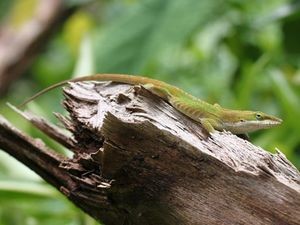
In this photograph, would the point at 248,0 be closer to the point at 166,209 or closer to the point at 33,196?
the point at 33,196

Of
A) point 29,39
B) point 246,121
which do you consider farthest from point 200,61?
point 246,121

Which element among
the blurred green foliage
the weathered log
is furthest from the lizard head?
the weathered log

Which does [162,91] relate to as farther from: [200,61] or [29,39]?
[29,39]

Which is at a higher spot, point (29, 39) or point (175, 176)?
point (175, 176)

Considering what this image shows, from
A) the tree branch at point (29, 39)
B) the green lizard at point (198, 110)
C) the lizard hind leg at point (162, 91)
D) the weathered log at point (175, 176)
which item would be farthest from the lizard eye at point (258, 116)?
the tree branch at point (29, 39)

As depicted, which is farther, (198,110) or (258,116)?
(258,116)

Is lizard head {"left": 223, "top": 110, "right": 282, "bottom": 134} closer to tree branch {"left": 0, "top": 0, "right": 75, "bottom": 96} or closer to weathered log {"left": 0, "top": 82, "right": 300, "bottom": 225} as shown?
weathered log {"left": 0, "top": 82, "right": 300, "bottom": 225}

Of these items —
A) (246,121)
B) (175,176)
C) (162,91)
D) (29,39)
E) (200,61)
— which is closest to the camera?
(175,176)
